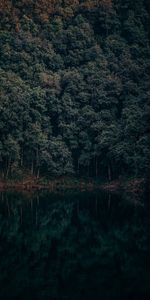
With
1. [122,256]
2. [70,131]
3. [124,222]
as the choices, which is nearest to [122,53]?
[70,131]

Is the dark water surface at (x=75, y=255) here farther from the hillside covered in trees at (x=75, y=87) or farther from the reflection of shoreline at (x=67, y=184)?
the hillside covered in trees at (x=75, y=87)

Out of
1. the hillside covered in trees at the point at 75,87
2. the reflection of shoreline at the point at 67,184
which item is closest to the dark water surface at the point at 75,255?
the reflection of shoreline at the point at 67,184

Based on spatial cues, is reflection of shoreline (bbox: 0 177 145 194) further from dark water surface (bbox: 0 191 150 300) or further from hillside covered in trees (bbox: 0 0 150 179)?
dark water surface (bbox: 0 191 150 300)

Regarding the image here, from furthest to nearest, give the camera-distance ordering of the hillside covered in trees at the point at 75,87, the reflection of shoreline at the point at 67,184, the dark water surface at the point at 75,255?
the hillside covered in trees at the point at 75,87
the reflection of shoreline at the point at 67,184
the dark water surface at the point at 75,255

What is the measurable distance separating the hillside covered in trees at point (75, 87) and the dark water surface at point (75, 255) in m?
25.1

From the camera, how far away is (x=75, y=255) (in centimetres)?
1875

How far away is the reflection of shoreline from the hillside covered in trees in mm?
1206

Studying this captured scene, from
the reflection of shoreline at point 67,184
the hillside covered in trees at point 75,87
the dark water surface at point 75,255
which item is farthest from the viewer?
the hillside covered in trees at point 75,87

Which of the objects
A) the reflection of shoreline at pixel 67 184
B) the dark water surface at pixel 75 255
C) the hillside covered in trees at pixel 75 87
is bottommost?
the dark water surface at pixel 75 255

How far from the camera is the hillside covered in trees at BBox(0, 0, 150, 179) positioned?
192ft

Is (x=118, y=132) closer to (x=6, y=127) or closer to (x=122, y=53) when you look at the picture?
(x=6, y=127)

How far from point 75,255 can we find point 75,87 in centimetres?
4907

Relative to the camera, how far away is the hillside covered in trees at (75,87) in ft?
192

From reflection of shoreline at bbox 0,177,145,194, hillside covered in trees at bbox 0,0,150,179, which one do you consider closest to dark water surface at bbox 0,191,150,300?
reflection of shoreline at bbox 0,177,145,194
